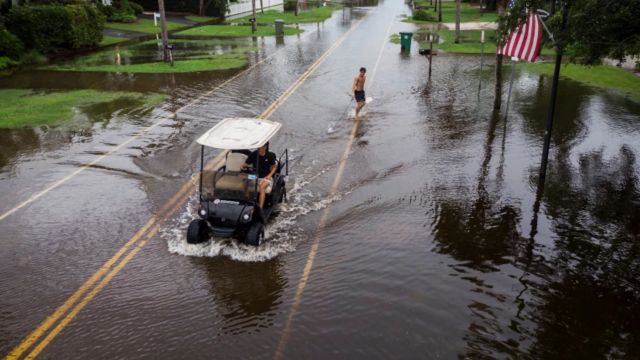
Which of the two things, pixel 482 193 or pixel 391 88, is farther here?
pixel 391 88

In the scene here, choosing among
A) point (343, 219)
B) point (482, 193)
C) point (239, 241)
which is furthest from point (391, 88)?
point (239, 241)

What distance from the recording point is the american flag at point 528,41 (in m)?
13.6

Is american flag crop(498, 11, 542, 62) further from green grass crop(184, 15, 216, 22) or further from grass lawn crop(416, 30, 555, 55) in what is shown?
green grass crop(184, 15, 216, 22)

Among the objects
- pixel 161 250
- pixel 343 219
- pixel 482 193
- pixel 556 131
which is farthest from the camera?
pixel 556 131

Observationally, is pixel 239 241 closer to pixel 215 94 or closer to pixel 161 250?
pixel 161 250

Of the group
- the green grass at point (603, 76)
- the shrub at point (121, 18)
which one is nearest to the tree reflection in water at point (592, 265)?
the green grass at point (603, 76)

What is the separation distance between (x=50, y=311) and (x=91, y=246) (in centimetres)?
201

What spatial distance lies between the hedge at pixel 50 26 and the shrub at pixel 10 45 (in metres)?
1.39

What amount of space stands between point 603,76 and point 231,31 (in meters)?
27.1

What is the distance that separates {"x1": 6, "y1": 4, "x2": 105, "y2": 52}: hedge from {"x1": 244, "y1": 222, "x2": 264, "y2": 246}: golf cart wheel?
24.9 m

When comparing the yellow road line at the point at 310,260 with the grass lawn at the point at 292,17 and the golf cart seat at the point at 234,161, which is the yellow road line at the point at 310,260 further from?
the grass lawn at the point at 292,17

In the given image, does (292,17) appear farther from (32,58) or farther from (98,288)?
(98,288)

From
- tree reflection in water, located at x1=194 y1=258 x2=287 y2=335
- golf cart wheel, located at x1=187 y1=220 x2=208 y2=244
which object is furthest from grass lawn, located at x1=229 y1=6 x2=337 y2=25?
tree reflection in water, located at x1=194 y1=258 x2=287 y2=335

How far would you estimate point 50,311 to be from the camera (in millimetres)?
7621
